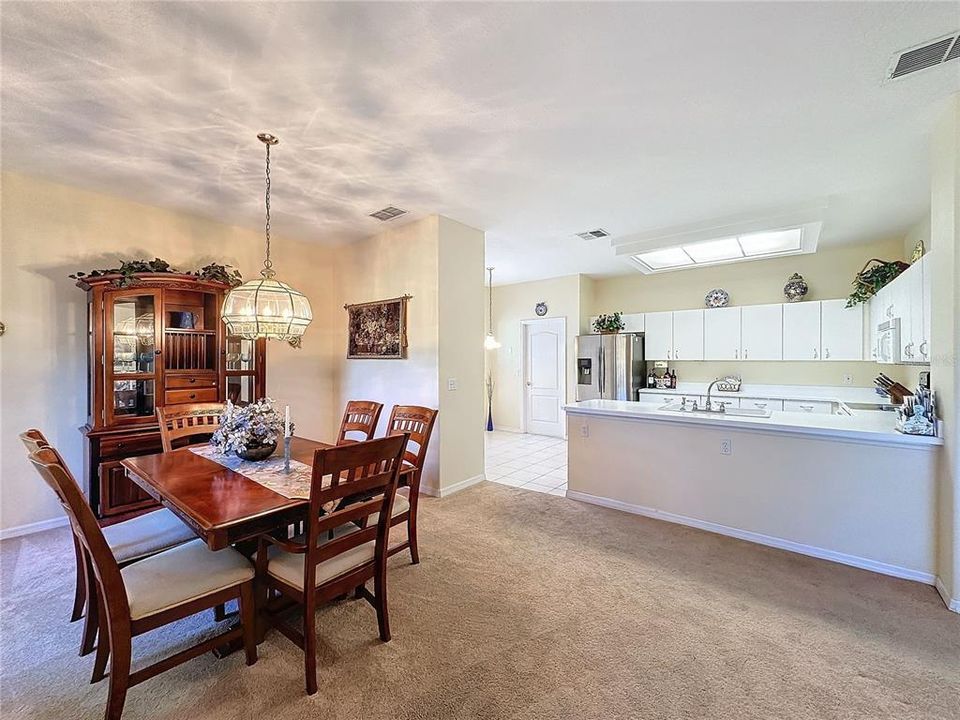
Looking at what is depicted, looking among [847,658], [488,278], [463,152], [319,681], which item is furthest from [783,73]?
[488,278]

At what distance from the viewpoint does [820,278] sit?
514 centimetres

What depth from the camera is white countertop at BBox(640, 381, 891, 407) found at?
15.3 ft

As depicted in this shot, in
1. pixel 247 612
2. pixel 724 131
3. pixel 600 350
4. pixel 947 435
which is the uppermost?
pixel 724 131

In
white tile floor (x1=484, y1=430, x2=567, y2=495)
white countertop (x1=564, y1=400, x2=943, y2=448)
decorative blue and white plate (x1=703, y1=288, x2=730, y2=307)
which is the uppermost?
decorative blue and white plate (x1=703, y1=288, x2=730, y2=307)

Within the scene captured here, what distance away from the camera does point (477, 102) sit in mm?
2221

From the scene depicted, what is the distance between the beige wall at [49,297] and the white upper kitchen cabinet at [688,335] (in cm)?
602

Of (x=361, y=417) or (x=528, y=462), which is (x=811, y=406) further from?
(x=361, y=417)

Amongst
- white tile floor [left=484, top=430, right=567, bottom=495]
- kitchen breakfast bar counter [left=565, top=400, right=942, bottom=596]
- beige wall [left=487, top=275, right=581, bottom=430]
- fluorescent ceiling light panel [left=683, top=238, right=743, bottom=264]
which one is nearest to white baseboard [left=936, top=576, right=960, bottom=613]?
kitchen breakfast bar counter [left=565, top=400, right=942, bottom=596]

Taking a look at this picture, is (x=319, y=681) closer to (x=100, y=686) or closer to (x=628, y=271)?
(x=100, y=686)

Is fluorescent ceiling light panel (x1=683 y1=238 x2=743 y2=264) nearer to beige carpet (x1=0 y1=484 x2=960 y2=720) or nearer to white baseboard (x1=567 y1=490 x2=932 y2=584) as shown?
white baseboard (x1=567 y1=490 x2=932 y2=584)

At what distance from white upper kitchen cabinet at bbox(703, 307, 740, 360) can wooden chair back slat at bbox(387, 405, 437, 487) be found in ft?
14.7

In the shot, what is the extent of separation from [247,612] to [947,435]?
12.4ft

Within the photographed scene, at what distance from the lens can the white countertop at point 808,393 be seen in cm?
467

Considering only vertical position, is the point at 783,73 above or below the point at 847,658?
above
